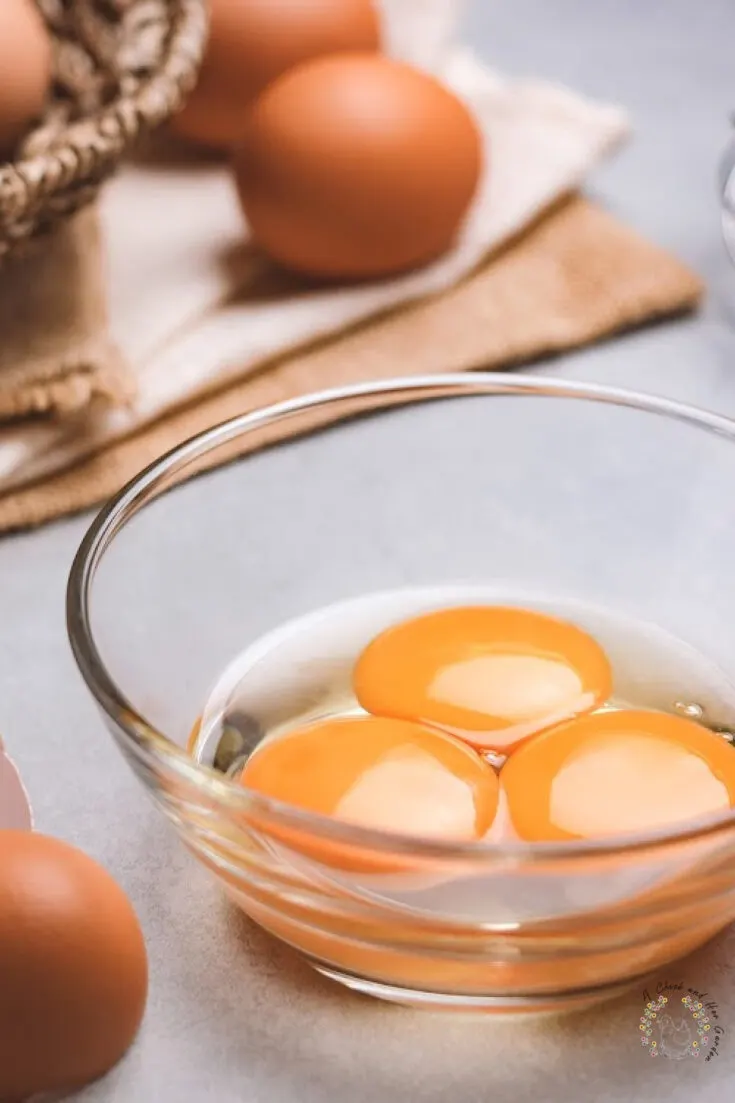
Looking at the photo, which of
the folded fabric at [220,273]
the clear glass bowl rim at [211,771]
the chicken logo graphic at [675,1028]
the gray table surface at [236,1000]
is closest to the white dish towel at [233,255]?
the folded fabric at [220,273]

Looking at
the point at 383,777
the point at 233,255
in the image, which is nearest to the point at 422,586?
the point at 383,777

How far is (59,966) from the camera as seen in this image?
602 millimetres

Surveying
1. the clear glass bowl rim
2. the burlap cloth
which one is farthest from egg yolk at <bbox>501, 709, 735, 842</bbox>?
the burlap cloth

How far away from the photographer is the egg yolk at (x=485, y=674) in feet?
2.63

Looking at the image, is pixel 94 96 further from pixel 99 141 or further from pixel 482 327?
pixel 482 327

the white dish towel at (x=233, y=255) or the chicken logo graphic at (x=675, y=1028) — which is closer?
the chicken logo graphic at (x=675, y=1028)

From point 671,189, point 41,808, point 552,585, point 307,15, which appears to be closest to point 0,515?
point 41,808

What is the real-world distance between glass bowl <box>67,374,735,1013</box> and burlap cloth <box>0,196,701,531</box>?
0.64 ft

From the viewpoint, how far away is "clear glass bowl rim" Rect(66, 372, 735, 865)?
21.5 inches

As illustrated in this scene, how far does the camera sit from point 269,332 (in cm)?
122

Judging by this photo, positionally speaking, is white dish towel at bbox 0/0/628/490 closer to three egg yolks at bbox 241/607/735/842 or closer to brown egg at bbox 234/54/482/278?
brown egg at bbox 234/54/482/278

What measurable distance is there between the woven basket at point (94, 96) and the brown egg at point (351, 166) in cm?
9

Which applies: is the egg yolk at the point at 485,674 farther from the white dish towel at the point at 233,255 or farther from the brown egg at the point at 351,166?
the brown egg at the point at 351,166

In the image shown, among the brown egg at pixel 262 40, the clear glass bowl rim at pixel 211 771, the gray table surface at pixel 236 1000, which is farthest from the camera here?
the brown egg at pixel 262 40
